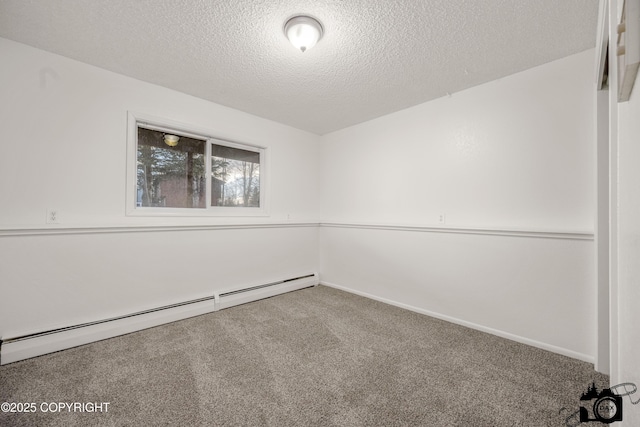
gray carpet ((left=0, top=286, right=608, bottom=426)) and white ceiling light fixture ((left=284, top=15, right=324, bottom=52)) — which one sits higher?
white ceiling light fixture ((left=284, top=15, right=324, bottom=52))

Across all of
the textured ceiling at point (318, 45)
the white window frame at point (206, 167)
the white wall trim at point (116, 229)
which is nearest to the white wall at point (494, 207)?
the textured ceiling at point (318, 45)

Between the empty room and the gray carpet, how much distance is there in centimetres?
2

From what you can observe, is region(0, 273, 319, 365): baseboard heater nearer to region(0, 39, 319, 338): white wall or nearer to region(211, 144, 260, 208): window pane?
region(0, 39, 319, 338): white wall

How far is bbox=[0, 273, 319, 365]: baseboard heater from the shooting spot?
1909 millimetres

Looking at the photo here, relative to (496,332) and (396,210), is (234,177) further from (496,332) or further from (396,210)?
(496,332)

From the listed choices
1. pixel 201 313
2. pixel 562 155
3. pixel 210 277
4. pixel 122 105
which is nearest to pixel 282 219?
pixel 210 277

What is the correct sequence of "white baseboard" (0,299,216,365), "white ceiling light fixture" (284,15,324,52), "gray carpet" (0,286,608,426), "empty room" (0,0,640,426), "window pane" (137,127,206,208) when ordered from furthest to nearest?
"window pane" (137,127,206,208), "white baseboard" (0,299,216,365), "white ceiling light fixture" (284,15,324,52), "empty room" (0,0,640,426), "gray carpet" (0,286,608,426)

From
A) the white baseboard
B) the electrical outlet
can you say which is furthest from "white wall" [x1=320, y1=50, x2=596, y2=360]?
the electrical outlet

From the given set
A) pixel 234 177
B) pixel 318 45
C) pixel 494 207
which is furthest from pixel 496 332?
pixel 234 177

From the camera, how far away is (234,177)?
337 centimetres

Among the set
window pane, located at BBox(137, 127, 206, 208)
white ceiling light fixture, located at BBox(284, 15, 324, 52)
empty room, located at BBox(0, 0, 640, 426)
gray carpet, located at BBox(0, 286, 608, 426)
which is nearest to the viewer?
gray carpet, located at BBox(0, 286, 608, 426)

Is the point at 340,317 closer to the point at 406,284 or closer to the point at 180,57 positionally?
the point at 406,284

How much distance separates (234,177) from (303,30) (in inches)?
80.6

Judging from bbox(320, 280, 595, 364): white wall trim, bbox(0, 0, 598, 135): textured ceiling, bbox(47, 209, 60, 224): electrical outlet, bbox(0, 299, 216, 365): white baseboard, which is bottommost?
bbox(320, 280, 595, 364): white wall trim
